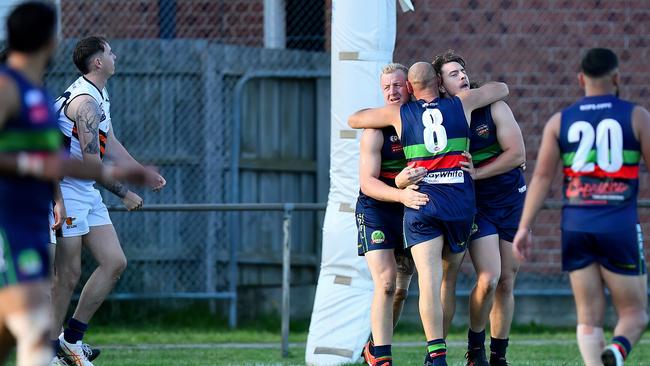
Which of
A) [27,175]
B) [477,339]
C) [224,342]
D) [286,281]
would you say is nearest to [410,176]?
[477,339]

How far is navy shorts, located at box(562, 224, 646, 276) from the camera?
272 inches

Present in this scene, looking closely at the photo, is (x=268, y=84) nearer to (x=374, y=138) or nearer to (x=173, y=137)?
(x=173, y=137)

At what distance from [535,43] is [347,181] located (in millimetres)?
4852

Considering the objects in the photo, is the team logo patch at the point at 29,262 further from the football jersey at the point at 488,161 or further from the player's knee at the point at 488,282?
the football jersey at the point at 488,161

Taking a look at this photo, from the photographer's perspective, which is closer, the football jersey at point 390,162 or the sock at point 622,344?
the sock at point 622,344

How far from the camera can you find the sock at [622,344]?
6.81 m

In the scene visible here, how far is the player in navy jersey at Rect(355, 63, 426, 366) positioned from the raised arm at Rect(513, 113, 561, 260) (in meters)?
1.67

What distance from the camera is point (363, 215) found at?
29.0 ft

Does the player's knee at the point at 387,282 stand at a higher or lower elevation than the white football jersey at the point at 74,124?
lower

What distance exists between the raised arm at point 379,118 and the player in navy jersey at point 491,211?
0.53 meters

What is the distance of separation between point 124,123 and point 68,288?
207 inches

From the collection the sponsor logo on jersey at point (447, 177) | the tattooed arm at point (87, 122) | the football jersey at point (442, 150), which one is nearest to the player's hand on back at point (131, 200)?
the tattooed arm at point (87, 122)

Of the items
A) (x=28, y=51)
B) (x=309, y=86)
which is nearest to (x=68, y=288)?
(x=28, y=51)

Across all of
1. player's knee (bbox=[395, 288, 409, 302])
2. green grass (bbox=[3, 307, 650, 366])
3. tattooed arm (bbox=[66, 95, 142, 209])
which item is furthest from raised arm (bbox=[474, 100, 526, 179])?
tattooed arm (bbox=[66, 95, 142, 209])
